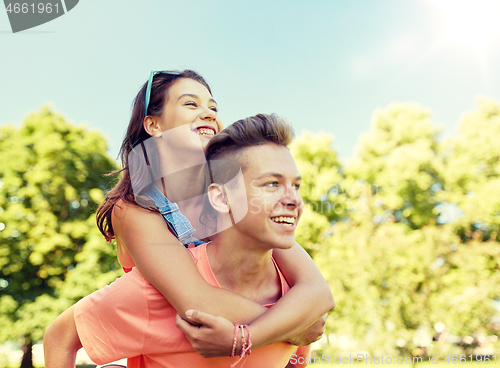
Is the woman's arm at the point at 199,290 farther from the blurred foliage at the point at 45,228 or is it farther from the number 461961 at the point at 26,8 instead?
the blurred foliage at the point at 45,228

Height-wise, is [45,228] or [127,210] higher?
[127,210]

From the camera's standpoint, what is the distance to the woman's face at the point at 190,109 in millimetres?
2336

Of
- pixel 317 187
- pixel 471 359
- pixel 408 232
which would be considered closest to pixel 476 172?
pixel 408 232

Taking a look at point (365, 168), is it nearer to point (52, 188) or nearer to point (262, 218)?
point (52, 188)

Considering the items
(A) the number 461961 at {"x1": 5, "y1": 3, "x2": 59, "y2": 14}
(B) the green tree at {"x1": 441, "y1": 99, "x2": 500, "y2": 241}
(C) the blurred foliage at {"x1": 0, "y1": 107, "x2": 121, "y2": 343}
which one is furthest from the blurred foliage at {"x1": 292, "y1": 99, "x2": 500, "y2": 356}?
(A) the number 461961 at {"x1": 5, "y1": 3, "x2": 59, "y2": 14}

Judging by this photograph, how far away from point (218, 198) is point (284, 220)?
37cm

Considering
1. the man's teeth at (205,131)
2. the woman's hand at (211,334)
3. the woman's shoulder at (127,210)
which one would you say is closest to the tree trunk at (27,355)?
the woman's shoulder at (127,210)

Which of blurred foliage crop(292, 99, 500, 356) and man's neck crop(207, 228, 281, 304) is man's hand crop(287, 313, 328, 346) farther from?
blurred foliage crop(292, 99, 500, 356)

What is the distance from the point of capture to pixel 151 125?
2.51m

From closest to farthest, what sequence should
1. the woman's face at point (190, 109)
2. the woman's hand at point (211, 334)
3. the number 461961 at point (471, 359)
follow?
1. the woman's hand at point (211, 334)
2. the woman's face at point (190, 109)
3. the number 461961 at point (471, 359)

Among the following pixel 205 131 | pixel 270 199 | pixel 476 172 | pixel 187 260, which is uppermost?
pixel 205 131

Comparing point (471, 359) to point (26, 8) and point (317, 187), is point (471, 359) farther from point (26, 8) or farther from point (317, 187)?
point (26, 8)

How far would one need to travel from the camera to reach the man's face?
175 cm

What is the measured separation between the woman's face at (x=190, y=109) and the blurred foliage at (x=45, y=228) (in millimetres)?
12561
